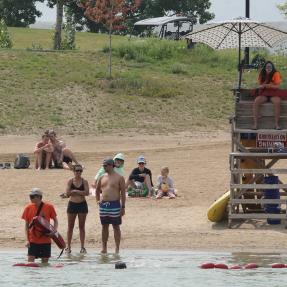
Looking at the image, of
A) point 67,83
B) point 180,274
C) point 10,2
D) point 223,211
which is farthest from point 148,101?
point 10,2

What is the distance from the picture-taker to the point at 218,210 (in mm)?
23109

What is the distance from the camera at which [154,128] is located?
38.9 meters

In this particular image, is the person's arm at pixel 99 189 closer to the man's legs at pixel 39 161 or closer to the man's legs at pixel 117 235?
the man's legs at pixel 117 235

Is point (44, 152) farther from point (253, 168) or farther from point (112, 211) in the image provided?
point (112, 211)

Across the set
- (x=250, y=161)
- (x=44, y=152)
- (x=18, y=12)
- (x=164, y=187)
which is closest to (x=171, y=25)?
(x=18, y=12)

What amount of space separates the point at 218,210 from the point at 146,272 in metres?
3.52

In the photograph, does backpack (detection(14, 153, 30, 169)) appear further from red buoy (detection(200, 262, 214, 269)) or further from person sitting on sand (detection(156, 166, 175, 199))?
red buoy (detection(200, 262, 214, 269))

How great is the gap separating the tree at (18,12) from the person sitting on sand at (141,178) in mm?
45716

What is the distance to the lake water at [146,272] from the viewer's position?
1919 centimetres

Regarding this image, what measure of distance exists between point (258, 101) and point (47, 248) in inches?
214

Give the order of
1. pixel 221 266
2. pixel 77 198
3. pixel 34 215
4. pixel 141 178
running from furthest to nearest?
pixel 141 178 → pixel 77 198 → pixel 221 266 → pixel 34 215

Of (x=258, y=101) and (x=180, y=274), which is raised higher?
(x=258, y=101)

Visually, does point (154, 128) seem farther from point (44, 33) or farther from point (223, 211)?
point (44, 33)

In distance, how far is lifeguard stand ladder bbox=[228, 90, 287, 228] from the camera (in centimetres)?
2267
